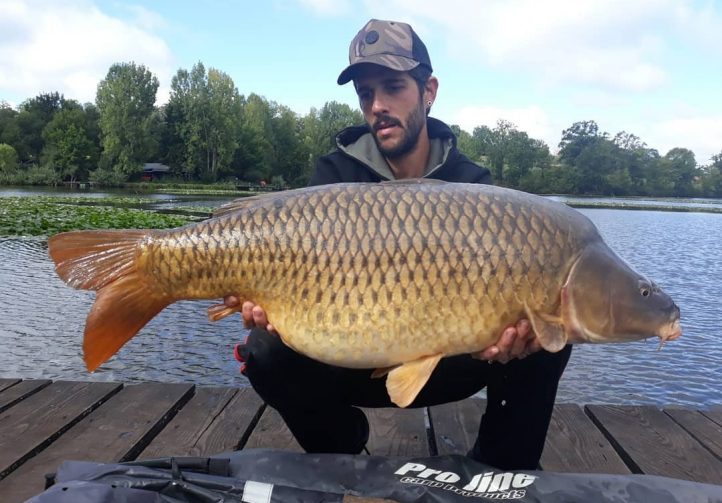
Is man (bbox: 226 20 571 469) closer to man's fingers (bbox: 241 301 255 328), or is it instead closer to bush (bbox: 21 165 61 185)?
man's fingers (bbox: 241 301 255 328)

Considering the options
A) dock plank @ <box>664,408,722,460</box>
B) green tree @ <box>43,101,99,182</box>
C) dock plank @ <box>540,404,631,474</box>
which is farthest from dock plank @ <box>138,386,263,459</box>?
green tree @ <box>43,101,99,182</box>

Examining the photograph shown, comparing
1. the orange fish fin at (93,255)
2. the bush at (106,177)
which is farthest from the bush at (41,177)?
the orange fish fin at (93,255)

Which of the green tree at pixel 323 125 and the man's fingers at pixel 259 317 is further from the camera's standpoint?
the green tree at pixel 323 125

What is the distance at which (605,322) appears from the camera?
133 cm

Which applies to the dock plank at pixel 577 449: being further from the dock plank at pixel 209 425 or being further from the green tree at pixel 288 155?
the green tree at pixel 288 155

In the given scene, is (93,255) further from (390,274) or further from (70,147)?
(70,147)

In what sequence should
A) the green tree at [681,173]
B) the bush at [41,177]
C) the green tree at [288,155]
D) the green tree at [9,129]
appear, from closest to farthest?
the bush at [41,177]
the green tree at [9,129]
the green tree at [288,155]
the green tree at [681,173]

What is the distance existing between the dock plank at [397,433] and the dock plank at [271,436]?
24 cm

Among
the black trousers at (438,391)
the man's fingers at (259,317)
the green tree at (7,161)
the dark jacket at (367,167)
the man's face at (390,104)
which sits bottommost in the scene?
the black trousers at (438,391)

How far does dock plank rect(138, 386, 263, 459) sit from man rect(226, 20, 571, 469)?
296 mm

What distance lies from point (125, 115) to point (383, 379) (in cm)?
4054

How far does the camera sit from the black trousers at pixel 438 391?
4.94ft

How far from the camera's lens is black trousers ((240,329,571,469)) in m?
1.51

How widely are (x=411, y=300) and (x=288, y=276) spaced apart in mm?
283
